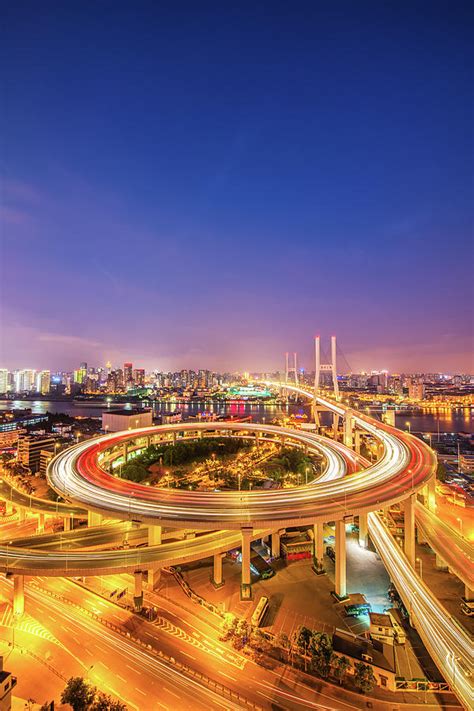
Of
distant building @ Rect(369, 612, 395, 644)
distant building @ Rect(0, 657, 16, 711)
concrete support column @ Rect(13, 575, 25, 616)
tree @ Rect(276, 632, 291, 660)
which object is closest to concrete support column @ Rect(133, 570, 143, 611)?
concrete support column @ Rect(13, 575, 25, 616)

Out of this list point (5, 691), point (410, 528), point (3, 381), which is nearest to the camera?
point (5, 691)

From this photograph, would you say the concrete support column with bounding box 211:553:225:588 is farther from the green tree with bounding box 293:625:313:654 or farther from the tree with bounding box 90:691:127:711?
the tree with bounding box 90:691:127:711

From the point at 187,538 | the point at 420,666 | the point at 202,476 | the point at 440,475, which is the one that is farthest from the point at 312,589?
the point at 440,475

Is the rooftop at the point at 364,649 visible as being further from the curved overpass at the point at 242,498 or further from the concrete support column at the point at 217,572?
the concrete support column at the point at 217,572

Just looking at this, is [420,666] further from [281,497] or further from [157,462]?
[157,462]

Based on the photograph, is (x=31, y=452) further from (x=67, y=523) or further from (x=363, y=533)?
(x=363, y=533)

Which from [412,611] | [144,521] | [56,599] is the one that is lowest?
[56,599]

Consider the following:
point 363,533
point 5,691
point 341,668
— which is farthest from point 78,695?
point 363,533
